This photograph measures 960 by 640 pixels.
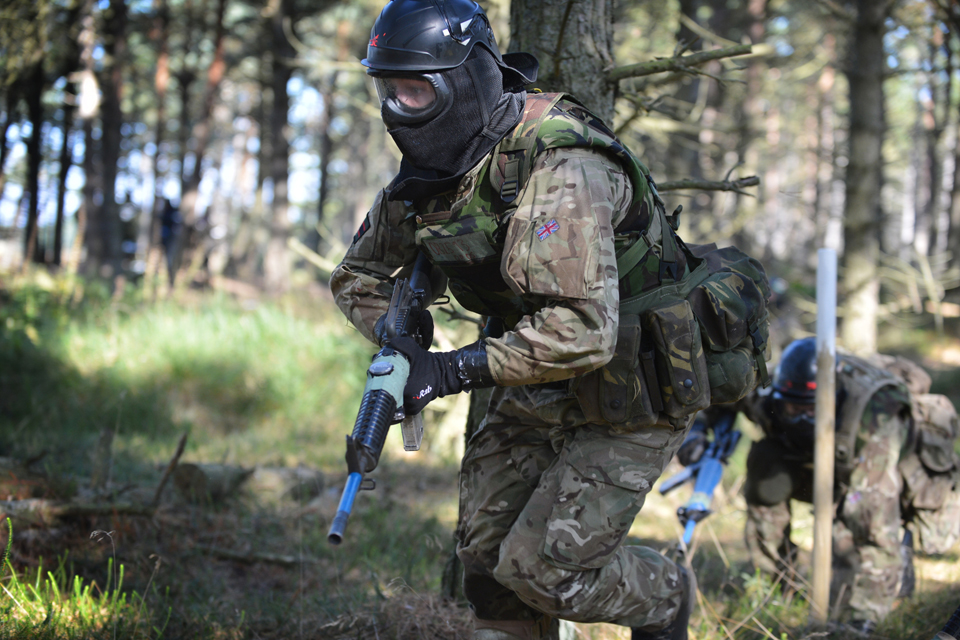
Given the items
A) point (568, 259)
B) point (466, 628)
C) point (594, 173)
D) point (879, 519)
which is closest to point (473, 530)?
point (466, 628)

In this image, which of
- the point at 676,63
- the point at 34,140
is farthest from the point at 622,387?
the point at 34,140

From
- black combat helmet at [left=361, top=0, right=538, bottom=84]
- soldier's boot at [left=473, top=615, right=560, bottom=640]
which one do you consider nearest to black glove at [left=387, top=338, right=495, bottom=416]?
black combat helmet at [left=361, top=0, right=538, bottom=84]

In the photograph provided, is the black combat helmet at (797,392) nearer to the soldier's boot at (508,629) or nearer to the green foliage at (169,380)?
the soldier's boot at (508,629)

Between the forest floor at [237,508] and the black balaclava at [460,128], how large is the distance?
153 centimetres

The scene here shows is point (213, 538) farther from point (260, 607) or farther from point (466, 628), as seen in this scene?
point (466, 628)

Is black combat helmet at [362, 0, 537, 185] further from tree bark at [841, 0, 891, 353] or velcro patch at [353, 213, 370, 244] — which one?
tree bark at [841, 0, 891, 353]

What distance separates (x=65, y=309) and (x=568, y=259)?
693cm

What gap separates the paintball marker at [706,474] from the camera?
333 cm

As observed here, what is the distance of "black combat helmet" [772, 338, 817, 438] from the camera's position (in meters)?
3.88

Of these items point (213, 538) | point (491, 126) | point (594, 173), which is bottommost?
point (213, 538)

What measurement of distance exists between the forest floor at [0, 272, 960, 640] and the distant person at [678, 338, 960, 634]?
0.23 meters

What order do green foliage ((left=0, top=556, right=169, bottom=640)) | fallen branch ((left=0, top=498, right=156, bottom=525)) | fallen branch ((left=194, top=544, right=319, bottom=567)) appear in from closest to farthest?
green foliage ((left=0, top=556, right=169, bottom=640)) < fallen branch ((left=0, top=498, right=156, bottom=525)) < fallen branch ((left=194, top=544, right=319, bottom=567))

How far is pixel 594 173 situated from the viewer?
2.00m

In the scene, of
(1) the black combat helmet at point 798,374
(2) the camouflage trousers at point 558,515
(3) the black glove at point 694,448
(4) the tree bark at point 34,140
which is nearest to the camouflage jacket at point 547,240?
(2) the camouflage trousers at point 558,515
